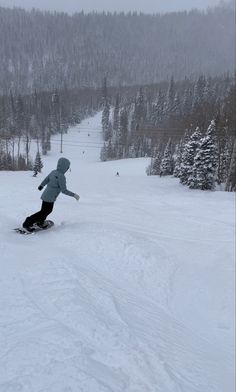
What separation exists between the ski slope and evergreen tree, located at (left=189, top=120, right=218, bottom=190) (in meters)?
16.9

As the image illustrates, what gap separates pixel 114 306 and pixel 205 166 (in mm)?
24428

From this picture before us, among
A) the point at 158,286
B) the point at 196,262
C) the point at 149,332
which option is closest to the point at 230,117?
the point at 196,262

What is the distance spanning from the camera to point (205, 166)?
28031 mm

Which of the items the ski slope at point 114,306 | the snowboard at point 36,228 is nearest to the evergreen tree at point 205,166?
the ski slope at point 114,306

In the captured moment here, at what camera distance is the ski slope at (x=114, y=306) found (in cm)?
335

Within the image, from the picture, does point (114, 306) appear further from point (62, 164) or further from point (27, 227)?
point (62, 164)

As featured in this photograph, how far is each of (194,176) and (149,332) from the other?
25165 millimetres

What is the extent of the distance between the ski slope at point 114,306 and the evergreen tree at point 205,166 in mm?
16871

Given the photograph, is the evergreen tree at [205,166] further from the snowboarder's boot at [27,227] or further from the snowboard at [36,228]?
the snowboarder's boot at [27,227]

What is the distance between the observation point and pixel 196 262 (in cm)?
885

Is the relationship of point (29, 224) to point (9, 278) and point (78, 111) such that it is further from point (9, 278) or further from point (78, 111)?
point (78, 111)

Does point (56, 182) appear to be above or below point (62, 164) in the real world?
below

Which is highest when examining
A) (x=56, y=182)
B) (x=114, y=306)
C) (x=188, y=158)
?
(x=56, y=182)

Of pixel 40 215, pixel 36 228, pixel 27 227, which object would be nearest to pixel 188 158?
pixel 40 215
